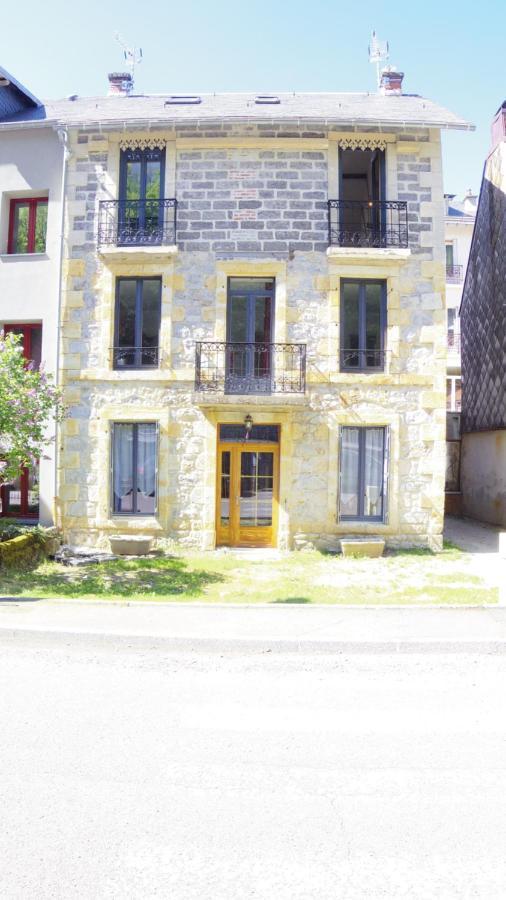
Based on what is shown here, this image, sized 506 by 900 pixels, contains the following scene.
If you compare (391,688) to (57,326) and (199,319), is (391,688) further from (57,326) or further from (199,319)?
(57,326)

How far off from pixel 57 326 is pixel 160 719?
9691 millimetres

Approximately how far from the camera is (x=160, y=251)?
11.8 meters

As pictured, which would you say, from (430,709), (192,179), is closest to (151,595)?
(430,709)

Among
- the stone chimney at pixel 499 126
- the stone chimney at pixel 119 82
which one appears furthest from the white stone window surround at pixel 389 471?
the stone chimney at pixel 119 82

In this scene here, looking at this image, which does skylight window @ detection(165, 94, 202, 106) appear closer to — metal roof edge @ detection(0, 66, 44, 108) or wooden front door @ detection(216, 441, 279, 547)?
metal roof edge @ detection(0, 66, 44, 108)

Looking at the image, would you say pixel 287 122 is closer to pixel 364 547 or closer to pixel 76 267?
pixel 76 267

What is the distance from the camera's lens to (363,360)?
475 inches

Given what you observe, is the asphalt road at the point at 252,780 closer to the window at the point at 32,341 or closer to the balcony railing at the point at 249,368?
the balcony railing at the point at 249,368

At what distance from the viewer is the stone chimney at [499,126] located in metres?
14.6

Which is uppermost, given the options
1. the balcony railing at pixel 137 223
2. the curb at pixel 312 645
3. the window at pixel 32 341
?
the balcony railing at pixel 137 223

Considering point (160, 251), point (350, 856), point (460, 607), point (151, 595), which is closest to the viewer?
point (350, 856)

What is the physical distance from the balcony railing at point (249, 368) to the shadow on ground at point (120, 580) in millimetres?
3614

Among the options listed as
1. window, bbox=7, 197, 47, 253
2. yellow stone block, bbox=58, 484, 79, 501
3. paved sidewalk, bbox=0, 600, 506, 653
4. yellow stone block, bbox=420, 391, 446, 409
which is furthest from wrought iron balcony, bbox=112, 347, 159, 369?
paved sidewalk, bbox=0, 600, 506, 653

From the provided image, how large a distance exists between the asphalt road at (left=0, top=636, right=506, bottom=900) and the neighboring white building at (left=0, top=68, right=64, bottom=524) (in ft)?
24.1
